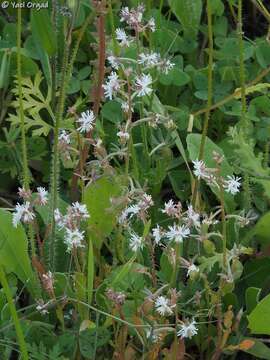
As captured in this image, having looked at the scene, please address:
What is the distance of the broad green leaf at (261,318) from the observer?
4.84ft

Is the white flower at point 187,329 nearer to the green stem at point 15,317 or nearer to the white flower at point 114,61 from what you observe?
the green stem at point 15,317

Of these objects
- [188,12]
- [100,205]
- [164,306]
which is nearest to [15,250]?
[100,205]

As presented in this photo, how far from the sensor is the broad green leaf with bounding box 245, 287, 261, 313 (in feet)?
5.18

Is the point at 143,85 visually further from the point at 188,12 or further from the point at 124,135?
the point at 188,12

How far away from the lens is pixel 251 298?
160cm

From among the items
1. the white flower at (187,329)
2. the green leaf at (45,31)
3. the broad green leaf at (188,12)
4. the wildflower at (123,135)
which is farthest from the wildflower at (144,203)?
the broad green leaf at (188,12)

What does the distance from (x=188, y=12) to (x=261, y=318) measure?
1057 millimetres

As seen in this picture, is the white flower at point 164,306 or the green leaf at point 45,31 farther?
the green leaf at point 45,31

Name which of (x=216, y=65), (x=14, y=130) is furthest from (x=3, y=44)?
(x=216, y=65)

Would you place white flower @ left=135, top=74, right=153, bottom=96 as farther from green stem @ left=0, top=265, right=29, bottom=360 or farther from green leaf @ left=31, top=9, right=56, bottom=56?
green stem @ left=0, top=265, right=29, bottom=360

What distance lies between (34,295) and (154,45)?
86cm

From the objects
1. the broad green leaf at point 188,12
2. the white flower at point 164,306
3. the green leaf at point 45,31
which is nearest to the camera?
the white flower at point 164,306

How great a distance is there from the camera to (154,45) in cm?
220

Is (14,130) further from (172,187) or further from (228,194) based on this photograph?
(228,194)
